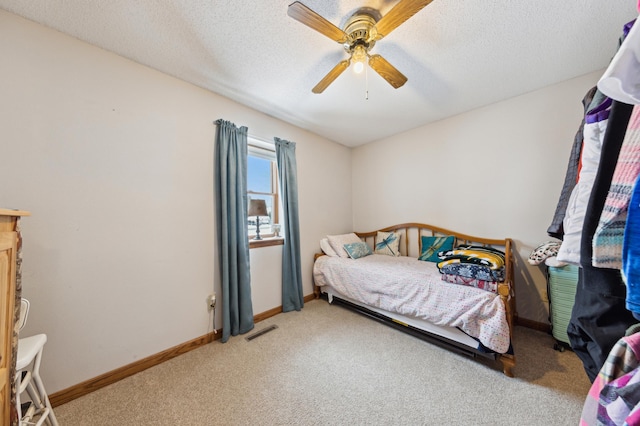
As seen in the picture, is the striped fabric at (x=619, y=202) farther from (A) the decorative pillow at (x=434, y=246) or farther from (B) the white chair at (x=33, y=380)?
(A) the decorative pillow at (x=434, y=246)

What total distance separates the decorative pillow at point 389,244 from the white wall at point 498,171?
0.85 feet

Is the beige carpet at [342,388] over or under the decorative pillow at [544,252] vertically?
under

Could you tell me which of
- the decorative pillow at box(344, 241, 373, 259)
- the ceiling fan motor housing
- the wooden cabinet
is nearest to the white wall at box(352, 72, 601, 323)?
the decorative pillow at box(344, 241, 373, 259)

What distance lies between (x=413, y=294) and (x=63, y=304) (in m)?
2.56

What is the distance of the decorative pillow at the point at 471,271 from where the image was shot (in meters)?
1.70

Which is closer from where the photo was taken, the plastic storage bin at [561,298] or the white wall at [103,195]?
the white wall at [103,195]

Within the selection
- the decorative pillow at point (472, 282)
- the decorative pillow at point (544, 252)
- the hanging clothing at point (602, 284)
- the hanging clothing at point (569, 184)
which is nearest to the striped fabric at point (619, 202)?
the hanging clothing at point (602, 284)

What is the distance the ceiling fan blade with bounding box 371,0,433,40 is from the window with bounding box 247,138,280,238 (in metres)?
1.70

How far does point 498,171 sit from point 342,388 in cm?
259

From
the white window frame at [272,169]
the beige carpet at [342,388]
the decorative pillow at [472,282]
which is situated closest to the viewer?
the beige carpet at [342,388]

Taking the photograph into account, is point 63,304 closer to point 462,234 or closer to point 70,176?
point 70,176

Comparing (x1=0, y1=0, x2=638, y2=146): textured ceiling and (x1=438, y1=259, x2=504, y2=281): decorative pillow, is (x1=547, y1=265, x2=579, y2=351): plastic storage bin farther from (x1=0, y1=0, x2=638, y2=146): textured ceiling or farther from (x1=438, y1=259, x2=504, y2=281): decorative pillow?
(x1=0, y1=0, x2=638, y2=146): textured ceiling

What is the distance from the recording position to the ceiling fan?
3.56 ft

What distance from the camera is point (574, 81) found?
2.00 meters
